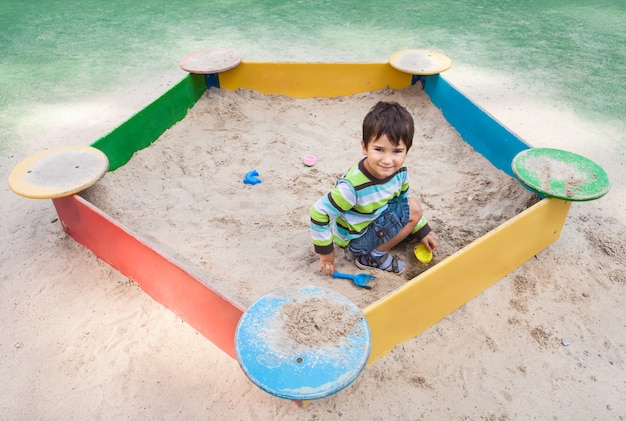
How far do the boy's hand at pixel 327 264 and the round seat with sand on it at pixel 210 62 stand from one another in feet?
5.16

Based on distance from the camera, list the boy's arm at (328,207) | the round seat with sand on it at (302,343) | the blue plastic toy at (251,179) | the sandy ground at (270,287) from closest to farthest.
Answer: the round seat with sand on it at (302,343)
the sandy ground at (270,287)
the boy's arm at (328,207)
the blue plastic toy at (251,179)

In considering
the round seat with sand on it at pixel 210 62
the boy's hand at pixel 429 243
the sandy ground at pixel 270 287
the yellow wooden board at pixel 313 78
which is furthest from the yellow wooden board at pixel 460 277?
the round seat with sand on it at pixel 210 62

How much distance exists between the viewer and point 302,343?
48.0 inches

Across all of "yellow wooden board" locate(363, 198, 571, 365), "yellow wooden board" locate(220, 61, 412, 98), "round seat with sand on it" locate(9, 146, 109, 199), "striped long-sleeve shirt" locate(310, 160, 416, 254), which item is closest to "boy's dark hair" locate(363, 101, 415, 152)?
"striped long-sleeve shirt" locate(310, 160, 416, 254)

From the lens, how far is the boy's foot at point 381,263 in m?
1.82

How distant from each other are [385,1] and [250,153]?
3.18m

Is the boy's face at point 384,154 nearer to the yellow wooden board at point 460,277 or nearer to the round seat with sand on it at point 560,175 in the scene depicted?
the yellow wooden board at point 460,277

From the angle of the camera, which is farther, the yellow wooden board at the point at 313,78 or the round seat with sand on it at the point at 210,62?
the yellow wooden board at the point at 313,78

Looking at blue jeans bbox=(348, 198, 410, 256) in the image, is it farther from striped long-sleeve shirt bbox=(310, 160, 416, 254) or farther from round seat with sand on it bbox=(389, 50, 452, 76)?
round seat with sand on it bbox=(389, 50, 452, 76)

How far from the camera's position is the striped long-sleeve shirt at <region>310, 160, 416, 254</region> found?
1.59 m

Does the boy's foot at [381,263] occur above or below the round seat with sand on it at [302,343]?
below

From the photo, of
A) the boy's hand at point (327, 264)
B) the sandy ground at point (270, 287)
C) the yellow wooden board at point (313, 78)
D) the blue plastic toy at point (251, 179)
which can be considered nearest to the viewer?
the sandy ground at point (270, 287)

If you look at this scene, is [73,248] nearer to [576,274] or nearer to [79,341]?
[79,341]

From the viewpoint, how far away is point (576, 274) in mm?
1886
